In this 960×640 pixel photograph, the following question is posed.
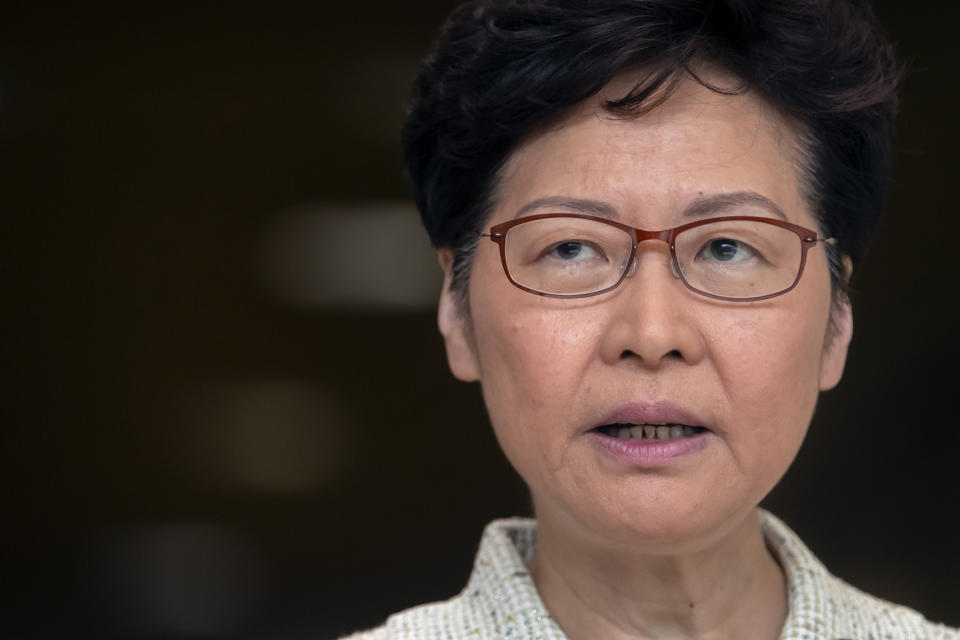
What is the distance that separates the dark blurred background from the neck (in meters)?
1.18

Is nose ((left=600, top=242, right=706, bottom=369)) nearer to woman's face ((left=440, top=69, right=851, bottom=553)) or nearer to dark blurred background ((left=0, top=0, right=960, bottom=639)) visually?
woman's face ((left=440, top=69, right=851, bottom=553))

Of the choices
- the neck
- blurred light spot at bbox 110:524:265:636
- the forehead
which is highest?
the forehead

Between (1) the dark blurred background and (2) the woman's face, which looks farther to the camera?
(1) the dark blurred background

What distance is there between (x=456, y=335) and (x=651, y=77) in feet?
1.40

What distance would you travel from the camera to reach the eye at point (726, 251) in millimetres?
1430

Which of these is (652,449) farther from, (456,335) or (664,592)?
(456,335)

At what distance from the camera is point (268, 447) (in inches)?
106

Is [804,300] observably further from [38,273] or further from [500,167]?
[38,273]

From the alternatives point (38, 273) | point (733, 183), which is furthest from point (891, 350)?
point (38, 273)

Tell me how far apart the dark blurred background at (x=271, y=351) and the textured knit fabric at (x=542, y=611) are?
3.47ft

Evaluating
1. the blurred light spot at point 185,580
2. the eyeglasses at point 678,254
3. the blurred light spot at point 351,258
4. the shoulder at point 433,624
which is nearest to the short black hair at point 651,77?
the eyeglasses at point 678,254

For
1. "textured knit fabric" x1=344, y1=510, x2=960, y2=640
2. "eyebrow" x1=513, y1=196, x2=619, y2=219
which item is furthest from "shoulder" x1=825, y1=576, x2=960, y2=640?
"eyebrow" x1=513, y1=196, x2=619, y2=219

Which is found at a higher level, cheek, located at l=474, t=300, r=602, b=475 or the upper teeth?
cheek, located at l=474, t=300, r=602, b=475

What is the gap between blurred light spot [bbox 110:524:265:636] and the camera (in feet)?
8.56
